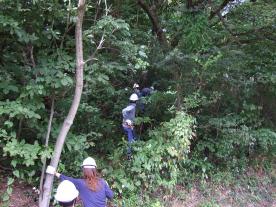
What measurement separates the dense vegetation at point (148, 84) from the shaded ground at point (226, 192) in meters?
0.31

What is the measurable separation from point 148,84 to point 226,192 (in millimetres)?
4123

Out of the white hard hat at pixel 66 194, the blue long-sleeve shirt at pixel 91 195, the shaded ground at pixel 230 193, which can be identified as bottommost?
the shaded ground at pixel 230 193

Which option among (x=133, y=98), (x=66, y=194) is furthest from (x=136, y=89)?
(x=66, y=194)

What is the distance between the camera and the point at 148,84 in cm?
1268

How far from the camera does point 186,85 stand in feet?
33.2

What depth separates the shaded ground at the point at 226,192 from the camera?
928cm

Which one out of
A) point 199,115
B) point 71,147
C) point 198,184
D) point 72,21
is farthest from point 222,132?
point 72,21

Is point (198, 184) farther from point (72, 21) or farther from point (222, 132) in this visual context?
point (72, 21)

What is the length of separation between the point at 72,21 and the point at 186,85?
157 inches

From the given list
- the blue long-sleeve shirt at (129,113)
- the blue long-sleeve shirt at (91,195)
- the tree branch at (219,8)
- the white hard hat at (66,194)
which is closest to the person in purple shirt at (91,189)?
the blue long-sleeve shirt at (91,195)

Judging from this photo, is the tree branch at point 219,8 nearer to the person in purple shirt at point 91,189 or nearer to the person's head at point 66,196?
the person in purple shirt at point 91,189

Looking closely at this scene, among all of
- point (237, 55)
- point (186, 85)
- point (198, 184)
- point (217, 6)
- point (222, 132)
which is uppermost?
point (217, 6)

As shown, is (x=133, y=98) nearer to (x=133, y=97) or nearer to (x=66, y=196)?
(x=133, y=97)

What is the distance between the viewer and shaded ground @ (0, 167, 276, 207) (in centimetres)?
928
